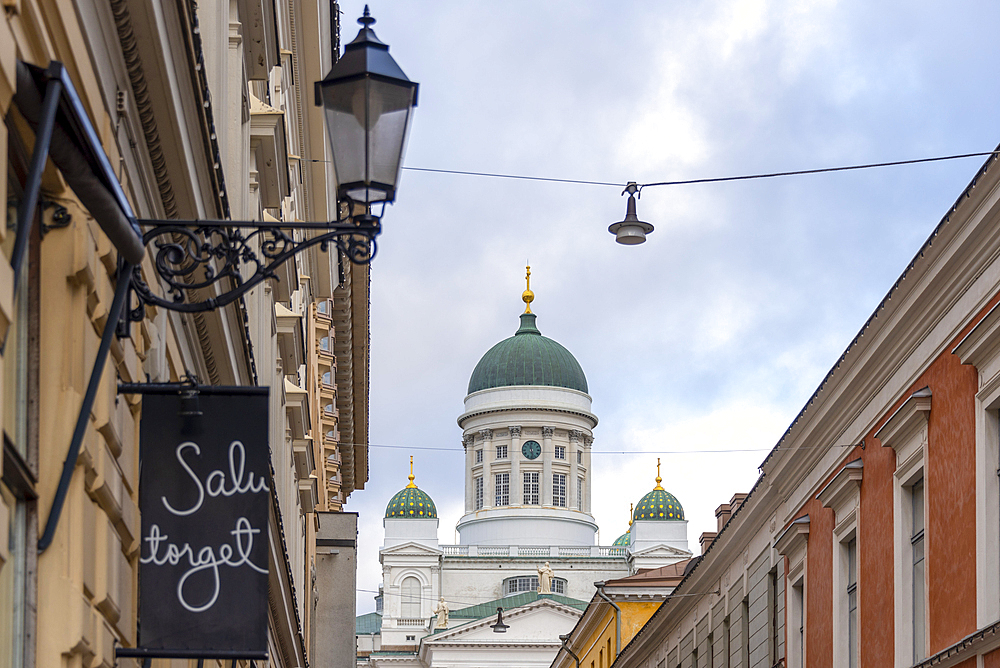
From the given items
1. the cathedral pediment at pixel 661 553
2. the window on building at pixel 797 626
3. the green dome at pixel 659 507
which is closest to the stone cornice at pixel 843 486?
the window on building at pixel 797 626

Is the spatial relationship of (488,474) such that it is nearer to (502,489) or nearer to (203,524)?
(502,489)

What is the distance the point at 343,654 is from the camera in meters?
26.9

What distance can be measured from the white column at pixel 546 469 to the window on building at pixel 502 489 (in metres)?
2.14

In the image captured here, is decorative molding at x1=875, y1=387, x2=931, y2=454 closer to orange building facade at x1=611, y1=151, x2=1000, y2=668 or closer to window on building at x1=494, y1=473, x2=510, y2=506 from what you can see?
orange building facade at x1=611, y1=151, x2=1000, y2=668

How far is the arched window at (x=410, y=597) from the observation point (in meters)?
106

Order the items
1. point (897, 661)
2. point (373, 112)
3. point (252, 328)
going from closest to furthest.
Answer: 1. point (373, 112)
2. point (252, 328)
3. point (897, 661)

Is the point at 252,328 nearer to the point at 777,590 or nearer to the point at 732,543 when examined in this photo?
the point at 777,590

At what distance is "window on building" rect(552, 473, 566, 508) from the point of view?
360 ft

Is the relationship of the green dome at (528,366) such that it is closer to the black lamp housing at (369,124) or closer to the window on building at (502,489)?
the window on building at (502,489)

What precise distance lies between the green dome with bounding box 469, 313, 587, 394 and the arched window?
1392 centimetres

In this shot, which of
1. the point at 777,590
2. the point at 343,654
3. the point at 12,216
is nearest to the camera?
the point at 12,216

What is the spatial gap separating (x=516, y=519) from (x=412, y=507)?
6851 millimetres

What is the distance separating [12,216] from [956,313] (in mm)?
9491

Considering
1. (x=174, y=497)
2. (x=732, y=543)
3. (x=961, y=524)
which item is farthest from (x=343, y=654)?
(x=174, y=497)
